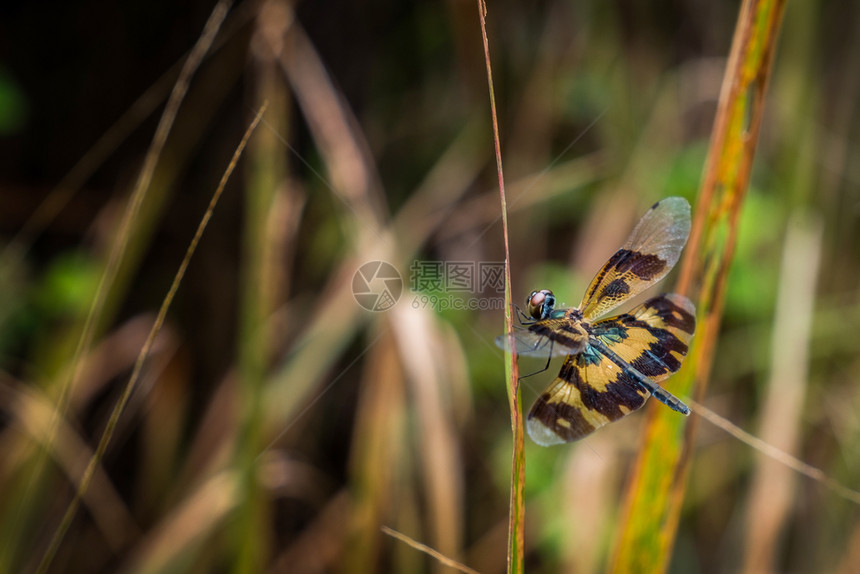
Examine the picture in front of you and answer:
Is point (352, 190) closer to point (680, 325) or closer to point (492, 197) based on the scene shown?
point (492, 197)

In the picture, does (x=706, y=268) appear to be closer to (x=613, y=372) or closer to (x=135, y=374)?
(x=613, y=372)

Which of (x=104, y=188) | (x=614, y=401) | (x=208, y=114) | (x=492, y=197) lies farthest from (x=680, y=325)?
(x=104, y=188)

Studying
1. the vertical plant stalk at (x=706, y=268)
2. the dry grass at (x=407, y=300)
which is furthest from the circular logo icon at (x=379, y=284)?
the vertical plant stalk at (x=706, y=268)

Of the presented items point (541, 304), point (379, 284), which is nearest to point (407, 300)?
point (379, 284)

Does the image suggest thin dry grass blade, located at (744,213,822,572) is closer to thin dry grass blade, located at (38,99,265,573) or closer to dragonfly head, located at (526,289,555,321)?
dragonfly head, located at (526,289,555,321)

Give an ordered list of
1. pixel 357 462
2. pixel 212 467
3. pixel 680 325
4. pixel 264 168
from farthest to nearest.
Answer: pixel 212 467 < pixel 357 462 < pixel 264 168 < pixel 680 325

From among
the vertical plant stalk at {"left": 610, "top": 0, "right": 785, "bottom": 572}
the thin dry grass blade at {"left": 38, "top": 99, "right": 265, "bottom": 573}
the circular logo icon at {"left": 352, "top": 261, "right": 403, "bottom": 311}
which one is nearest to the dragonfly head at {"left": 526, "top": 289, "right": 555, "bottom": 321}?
the vertical plant stalk at {"left": 610, "top": 0, "right": 785, "bottom": 572}
